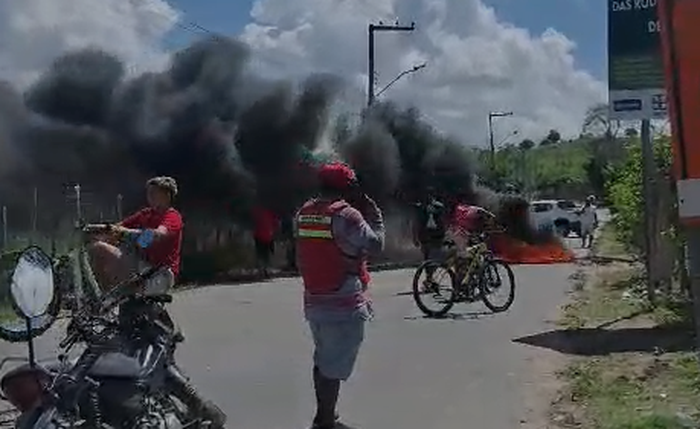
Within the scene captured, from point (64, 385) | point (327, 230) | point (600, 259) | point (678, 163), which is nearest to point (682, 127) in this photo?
point (678, 163)

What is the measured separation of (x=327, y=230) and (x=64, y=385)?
2264 mm

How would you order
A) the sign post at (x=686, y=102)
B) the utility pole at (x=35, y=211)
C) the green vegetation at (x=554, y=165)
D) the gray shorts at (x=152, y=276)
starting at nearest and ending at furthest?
the sign post at (x=686, y=102) → the gray shorts at (x=152, y=276) → the utility pole at (x=35, y=211) → the green vegetation at (x=554, y=165)

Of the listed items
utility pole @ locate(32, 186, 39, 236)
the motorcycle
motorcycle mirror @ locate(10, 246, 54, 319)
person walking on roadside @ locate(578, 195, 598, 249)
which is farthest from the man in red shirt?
person walking on roadside @ locate(578, 195, 598, 249)

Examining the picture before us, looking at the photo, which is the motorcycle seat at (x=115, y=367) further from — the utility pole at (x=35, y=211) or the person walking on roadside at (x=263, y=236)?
the person walking on roadside at (x=263, y=236)

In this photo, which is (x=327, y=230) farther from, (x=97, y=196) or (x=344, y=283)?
(x=97, y=196)

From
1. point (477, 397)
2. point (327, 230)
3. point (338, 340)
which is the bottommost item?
point (477, 397)

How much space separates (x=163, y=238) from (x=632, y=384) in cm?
456

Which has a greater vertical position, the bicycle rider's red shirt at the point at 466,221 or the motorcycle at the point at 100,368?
the bicycle rider's red shirt at the point at 466,221

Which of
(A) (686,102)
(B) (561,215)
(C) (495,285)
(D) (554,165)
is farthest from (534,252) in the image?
(D) (554,165)

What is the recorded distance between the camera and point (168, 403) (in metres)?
6.45

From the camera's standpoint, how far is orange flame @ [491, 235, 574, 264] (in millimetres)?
32219

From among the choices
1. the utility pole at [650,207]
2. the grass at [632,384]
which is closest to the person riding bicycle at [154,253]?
the grass at [632,384]

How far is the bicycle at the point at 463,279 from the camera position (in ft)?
52.7

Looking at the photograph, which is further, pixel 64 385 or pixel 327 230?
pixel 327 230
